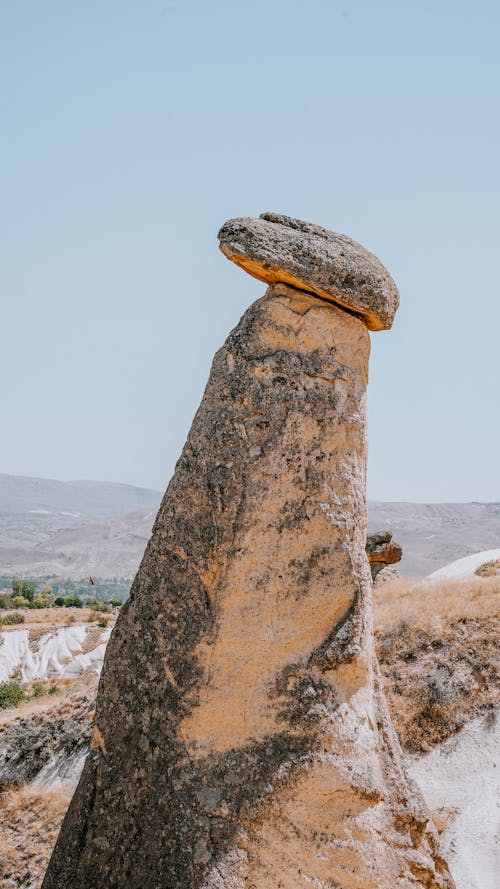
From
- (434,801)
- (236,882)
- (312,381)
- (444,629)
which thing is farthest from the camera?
(444,629)

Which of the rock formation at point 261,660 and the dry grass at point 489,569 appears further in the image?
the dry grass at point 489,569

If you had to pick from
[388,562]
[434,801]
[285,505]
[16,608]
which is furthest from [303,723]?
[16,608]

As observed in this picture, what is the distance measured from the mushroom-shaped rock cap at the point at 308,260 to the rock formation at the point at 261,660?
0.02 metres

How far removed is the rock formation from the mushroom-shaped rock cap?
0.02 metres

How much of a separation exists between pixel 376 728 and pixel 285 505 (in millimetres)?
1851

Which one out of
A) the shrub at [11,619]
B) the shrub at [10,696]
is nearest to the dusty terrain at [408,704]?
the shrub at [10,696]

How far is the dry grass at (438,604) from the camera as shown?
43.4 ft

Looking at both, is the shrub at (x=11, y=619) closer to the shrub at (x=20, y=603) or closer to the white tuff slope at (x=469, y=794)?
the shrub at (x=20, y=603)

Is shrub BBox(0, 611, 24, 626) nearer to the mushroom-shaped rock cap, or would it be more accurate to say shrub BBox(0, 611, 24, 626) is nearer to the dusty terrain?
the dusty terrain

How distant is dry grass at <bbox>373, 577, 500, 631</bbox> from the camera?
521 inches

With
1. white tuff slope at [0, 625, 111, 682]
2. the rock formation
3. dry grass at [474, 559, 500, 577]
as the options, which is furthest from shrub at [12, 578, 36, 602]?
the rock formation

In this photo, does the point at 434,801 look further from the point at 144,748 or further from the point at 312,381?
the point at 312,381

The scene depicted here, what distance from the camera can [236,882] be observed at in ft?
17.1

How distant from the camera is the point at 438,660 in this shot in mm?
12094
